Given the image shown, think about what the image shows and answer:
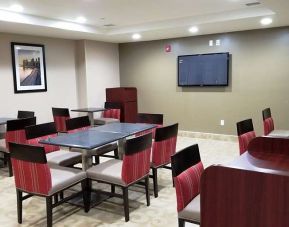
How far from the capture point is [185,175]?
2.01 metres

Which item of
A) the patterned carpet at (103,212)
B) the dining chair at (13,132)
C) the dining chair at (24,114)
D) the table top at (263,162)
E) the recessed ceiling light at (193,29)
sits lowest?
the patterned carpet at (103,212)

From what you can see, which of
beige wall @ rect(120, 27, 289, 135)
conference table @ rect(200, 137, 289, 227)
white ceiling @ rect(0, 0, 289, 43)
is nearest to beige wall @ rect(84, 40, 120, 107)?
beige wall @ rect(120, 27, 289, 135)

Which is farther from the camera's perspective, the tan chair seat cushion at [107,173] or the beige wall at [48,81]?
the beige wall at [48,81]

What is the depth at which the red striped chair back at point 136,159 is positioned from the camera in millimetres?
2845

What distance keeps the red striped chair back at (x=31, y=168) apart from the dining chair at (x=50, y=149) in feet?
Result: 2.07

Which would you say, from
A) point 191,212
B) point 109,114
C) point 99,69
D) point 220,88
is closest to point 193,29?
point 220,88

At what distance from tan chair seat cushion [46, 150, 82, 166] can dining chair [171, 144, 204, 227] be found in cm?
179

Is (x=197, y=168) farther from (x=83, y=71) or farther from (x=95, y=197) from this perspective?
(x=83, y=71)

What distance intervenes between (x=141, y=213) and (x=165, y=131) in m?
0.95

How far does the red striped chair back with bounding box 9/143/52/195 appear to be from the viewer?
2.61 m

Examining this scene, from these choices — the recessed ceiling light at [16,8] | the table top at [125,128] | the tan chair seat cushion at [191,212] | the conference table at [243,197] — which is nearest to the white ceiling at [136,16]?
the recessed ceiling light at [16,8]

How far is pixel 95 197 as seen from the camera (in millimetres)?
3512

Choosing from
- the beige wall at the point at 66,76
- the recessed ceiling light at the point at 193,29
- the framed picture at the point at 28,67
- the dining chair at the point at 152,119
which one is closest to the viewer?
the dining chair at the point at 152,119

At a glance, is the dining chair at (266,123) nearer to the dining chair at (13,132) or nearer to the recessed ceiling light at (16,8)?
the dining chair at (13,132)
